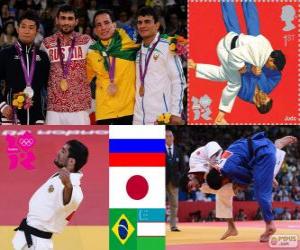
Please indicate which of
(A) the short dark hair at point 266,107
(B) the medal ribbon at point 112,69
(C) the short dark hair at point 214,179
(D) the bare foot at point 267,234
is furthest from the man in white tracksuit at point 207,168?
(B) the medal ribbon at point 112,69

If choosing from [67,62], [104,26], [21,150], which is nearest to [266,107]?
[104,26]

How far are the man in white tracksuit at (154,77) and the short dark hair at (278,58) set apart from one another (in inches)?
28.8

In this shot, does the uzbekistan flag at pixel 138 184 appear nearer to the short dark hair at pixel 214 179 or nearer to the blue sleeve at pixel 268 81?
the short dark hair at pixel 214 179

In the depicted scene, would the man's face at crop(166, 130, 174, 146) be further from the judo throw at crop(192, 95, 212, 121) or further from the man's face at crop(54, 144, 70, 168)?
the man's face at crop(54, 144, 70, 168)

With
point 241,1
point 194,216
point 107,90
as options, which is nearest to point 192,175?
point 107,90

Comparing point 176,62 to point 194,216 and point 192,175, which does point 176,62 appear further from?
point 194,216

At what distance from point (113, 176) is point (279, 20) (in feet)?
8.32

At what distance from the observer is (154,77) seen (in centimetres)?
562

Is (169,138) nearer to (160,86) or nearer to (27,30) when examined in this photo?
(160,86)

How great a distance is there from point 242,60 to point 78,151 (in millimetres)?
2405

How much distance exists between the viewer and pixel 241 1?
5.46m

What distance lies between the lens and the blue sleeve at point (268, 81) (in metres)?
5.63

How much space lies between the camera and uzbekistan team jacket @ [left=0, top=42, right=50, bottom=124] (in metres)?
5.51

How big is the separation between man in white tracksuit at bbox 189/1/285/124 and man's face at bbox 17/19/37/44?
1235mm
